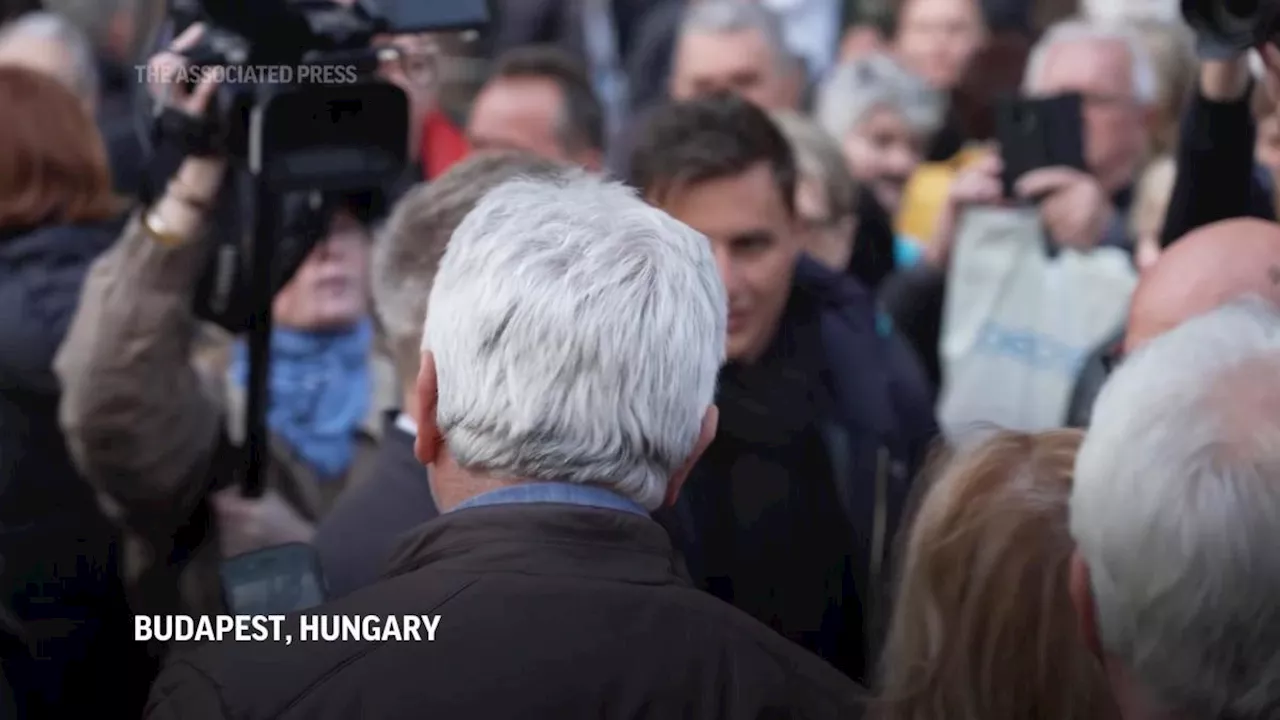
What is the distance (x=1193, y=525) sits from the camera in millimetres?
1248

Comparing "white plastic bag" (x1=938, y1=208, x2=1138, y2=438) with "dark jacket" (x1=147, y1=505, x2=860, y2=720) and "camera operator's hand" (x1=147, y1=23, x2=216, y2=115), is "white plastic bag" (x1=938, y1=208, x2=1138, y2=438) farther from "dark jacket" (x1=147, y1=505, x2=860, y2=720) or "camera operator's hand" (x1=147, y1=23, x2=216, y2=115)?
"dark jacket" (x1=147, y1=505, x2=860, y2=720)

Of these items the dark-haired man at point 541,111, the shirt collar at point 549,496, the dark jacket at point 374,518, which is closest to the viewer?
the shirt collar at point 549,496

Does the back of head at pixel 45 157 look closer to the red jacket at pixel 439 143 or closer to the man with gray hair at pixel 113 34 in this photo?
the red jacket at pixel 439 143

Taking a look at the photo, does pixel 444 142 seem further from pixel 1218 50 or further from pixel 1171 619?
pixel 1171 619

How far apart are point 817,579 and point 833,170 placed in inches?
57.5

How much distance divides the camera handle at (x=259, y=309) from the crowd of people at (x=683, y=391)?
13 centimetres

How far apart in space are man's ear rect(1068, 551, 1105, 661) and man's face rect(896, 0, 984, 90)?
4.31m

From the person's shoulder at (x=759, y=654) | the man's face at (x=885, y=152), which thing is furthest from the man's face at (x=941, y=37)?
the person's shoulder at (x=759, y=654)

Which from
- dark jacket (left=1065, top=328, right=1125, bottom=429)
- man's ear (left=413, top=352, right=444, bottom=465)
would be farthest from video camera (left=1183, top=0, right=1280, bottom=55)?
man's ear (left=413, top=352, right=444, bottom=465)

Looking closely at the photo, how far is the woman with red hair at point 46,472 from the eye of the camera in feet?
9.19

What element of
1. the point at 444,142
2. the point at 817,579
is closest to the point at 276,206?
the point at 817,579

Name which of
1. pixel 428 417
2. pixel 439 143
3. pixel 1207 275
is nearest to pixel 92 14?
pixel 439 143

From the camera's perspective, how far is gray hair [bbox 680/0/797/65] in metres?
4.55

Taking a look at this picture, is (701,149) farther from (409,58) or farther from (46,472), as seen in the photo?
(46,472)
